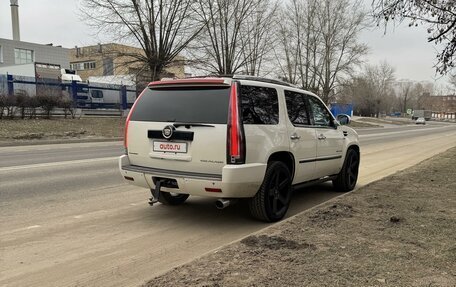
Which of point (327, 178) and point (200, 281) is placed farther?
point (327, 178)

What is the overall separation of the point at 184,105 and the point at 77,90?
27.0 meters

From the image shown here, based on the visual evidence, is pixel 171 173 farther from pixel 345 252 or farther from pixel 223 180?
pixel 345 252

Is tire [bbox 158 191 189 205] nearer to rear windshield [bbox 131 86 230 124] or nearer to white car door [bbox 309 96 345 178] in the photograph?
rear windshield [bbox 131 86 230 124]

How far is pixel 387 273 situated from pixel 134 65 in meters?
30.1

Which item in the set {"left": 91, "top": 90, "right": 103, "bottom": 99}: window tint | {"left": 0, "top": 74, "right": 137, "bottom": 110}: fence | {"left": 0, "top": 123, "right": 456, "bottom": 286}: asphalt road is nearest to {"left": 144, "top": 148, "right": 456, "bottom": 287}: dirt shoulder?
{"left": 0, "top": 123, "right": 456, "bottom": 286}: asphalt road

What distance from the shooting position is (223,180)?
5.16 meters

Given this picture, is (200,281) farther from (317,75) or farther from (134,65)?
(317,75)

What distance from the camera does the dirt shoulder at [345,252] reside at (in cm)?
362

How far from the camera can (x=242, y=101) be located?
544cm

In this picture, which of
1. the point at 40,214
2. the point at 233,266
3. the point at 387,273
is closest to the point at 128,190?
the point at 40,214

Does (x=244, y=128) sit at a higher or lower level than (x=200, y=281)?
higher

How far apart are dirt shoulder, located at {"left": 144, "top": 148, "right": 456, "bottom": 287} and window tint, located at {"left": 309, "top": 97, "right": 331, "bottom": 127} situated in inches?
56.7

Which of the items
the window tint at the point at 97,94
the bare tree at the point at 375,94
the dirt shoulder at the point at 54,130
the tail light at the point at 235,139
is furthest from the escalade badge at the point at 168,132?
the bare tree at the point at 375,94

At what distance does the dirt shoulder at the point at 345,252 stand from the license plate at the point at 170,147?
1420mm
